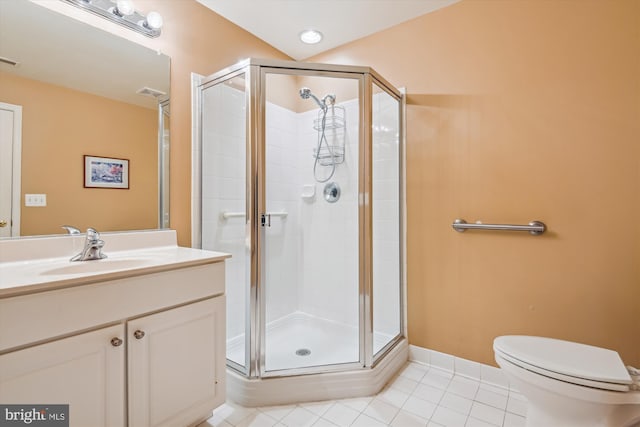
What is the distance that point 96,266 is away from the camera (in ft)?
4.23

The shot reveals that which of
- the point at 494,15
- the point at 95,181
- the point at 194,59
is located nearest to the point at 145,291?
the point at 95,181

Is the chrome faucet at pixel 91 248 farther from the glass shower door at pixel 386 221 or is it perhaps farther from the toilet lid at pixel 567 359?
the toilet lid at pixel 567 359

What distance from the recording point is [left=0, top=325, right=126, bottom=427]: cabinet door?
2.95ft

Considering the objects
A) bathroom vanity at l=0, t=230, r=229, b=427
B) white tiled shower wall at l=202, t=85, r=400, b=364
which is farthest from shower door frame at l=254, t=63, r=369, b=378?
bathroom vanity at l=0, t=230, r=229, b=427

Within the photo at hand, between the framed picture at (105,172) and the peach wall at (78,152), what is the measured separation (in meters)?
0.02

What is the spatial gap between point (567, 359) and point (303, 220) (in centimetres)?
179

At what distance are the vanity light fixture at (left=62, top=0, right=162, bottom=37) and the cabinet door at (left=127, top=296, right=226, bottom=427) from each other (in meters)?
1.46

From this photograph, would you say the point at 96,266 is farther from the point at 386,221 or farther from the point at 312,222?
the point at 386,221

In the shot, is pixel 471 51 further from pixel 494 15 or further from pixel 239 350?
pixel 239 350

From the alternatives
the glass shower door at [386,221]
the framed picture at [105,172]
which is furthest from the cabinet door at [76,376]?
the glass shower door at [386,221]

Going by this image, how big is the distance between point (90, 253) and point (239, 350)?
0.91 m

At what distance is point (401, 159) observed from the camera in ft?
6.91

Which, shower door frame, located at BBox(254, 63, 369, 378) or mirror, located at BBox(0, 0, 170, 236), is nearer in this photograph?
mirror, located at BBox(0, 0, 170, 236)

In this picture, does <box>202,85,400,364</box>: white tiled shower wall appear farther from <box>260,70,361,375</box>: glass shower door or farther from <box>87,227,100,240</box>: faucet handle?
<box>87,227,100,240</box>: faucet handle
